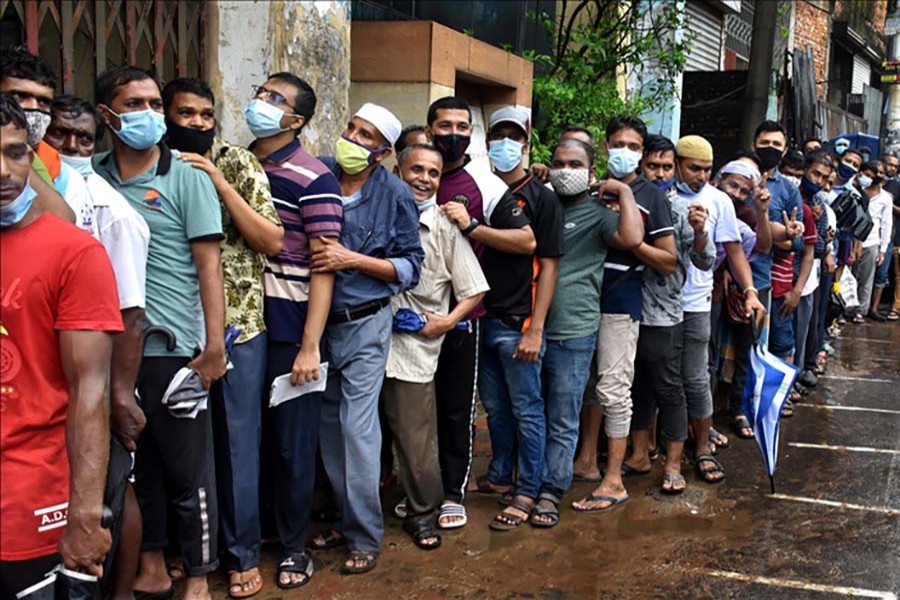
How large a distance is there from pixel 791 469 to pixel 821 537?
1.00m

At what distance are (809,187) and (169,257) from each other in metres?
4.94

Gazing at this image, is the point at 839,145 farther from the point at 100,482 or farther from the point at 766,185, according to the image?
the point at 100,482

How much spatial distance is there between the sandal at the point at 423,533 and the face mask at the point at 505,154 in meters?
1.61

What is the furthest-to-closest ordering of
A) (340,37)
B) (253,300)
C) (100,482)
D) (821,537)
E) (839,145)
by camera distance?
(839,145) → (340,37) → (821,537) → (253,300) → (100,482)

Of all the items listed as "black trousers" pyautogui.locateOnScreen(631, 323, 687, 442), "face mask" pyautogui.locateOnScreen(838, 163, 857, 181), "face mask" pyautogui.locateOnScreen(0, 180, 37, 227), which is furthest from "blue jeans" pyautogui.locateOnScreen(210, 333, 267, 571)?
"face mask" pyautogui.locateOnScreen(838, 163, 857, 181)

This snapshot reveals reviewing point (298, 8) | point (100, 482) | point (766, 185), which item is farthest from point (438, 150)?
point (766, 185)

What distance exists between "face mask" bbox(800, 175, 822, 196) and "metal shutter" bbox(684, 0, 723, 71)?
567 cm

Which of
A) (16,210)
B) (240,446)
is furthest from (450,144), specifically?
(16,210)

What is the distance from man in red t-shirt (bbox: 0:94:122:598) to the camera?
6.34 ft

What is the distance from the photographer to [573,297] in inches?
164

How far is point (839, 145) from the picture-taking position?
8.62m

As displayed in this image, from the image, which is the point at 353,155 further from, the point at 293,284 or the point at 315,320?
the point at 315,320

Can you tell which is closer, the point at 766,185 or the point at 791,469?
the point at 791,469

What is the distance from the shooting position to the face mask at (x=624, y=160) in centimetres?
427
